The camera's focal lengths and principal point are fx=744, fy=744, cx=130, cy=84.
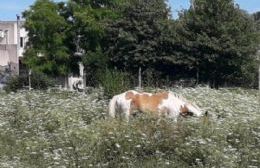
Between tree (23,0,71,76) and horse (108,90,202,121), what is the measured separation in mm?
30049

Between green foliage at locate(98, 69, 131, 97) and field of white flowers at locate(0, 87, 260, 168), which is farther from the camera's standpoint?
green foliage at locate(98, 69, 131, 97)

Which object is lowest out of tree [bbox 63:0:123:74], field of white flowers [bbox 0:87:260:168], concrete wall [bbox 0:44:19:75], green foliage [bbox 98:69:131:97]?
field of white flowers [bbox 0:87:260:168]

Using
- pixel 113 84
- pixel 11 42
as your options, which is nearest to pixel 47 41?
pixel 113 84

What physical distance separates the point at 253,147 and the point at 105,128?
208 centimetres

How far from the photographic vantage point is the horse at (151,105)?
13.6m

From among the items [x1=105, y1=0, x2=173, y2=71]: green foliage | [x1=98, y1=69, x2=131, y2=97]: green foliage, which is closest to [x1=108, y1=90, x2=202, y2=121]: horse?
[x1=98, y1=69, x2=131, y2=97]: green foliage

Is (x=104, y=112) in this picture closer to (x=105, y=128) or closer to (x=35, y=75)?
(x=105, y=128)

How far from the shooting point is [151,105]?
45.8 feet

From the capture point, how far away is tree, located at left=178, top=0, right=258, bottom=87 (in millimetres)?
36781

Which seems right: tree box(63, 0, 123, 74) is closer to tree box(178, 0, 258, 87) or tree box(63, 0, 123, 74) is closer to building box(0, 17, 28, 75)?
tree box(178, 0, 258, 87)

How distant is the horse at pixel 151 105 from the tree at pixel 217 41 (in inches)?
886

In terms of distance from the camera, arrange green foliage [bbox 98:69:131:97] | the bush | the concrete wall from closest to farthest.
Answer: green foliage [bbox 98:69:131:97]
the bush
the concrete wall

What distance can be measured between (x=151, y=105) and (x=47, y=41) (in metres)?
32.4

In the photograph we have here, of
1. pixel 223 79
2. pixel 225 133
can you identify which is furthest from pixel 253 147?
pixel 223 79
